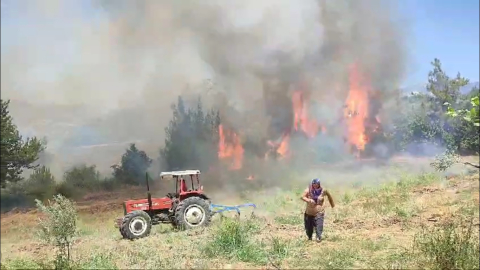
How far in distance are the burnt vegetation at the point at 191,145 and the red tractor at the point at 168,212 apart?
18.2 feet

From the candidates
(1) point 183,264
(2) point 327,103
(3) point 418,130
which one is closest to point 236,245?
(1) point 183,264

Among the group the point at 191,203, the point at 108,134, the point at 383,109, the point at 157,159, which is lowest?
the point at 191,203

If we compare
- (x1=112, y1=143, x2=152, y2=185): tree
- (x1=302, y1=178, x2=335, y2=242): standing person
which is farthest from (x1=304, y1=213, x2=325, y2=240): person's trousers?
(x1=112, y1=143, x2=152, y2=185): tree

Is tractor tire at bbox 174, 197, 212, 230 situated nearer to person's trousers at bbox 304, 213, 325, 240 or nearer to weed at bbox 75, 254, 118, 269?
weed at bbox 75, 254, 118, 269

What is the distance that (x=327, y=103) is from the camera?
3181cm

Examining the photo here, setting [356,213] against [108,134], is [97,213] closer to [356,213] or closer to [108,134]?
[108,134]

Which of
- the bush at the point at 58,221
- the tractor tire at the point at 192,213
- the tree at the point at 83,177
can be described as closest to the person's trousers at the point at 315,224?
the tractor tire at the point at 192,213

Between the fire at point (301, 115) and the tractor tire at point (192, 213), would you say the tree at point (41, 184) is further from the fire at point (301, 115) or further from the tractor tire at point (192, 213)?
the fire at point (301, 115)

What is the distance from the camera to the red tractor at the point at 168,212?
39.8 feet

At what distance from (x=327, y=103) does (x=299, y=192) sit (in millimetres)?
12165

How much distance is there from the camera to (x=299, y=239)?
10.7 metres

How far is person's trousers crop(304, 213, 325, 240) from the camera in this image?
1026 centimetres

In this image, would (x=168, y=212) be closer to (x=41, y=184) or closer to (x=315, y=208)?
(x=315, y=208)

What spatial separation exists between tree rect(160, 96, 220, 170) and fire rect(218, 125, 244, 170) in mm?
311
